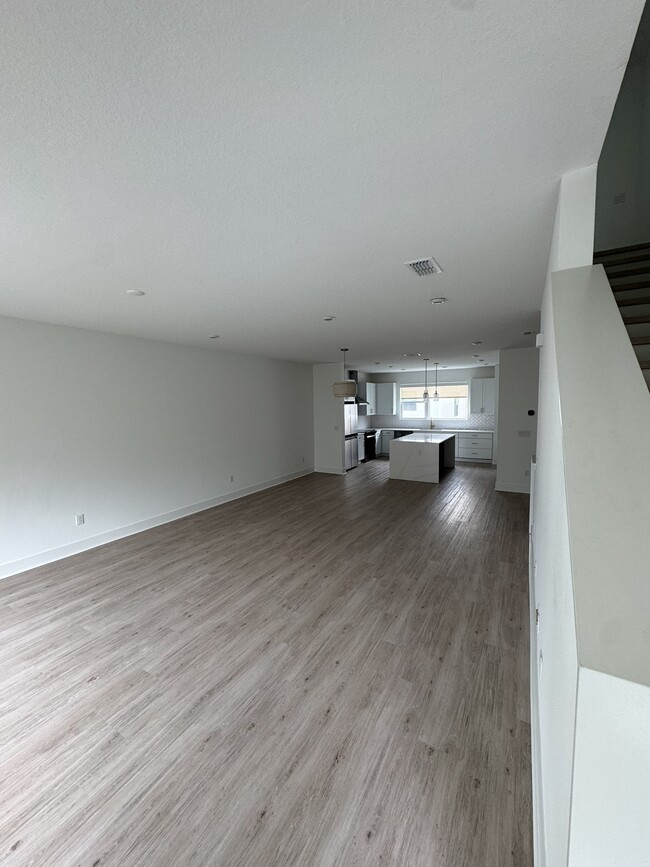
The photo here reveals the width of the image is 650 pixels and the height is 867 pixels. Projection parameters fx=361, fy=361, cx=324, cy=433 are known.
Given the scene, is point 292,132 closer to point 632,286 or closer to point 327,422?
point 632,286

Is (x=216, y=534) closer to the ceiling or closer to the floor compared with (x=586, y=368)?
closer to the floor

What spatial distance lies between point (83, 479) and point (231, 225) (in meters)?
3.72

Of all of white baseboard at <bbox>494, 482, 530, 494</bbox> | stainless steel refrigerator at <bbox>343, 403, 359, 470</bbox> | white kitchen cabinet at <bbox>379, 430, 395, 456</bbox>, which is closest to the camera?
white baseboard at <bbox>494, 482, 530, 494</bbox>

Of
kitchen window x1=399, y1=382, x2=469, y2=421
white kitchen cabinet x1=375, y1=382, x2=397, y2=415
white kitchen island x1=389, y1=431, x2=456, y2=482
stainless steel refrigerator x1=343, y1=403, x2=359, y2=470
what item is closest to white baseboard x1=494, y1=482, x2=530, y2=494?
white kitchen island x1=389, y1=431, x2=456, y2=482

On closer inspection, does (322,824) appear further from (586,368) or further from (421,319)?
(421,319)

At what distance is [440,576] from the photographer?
3.48m

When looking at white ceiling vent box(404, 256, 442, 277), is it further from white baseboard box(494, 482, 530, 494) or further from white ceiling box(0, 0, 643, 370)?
white baseboard box(494, 482, 530, 494)

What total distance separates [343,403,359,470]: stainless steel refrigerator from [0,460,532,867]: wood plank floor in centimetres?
498

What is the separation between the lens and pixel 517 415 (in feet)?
20.4

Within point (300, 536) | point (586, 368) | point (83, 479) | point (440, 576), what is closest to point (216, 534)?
point (300, 536)

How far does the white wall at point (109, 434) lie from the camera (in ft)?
12.2

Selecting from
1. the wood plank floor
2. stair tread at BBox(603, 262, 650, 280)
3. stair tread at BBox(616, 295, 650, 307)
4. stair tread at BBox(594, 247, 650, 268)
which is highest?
stair tread at BBox(594, 247, 650, 268)

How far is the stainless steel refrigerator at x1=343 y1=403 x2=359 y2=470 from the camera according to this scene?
8698mm

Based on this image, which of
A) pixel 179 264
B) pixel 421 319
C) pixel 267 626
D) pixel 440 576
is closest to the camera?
pixel 179 264
